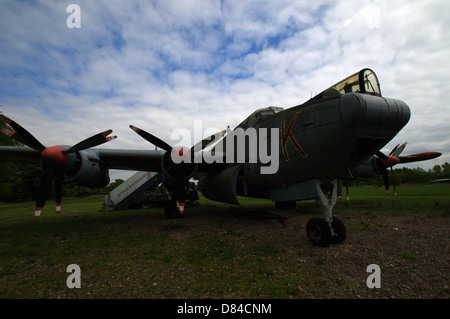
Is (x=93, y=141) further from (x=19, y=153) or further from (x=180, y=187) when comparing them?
(x=19, y=153)

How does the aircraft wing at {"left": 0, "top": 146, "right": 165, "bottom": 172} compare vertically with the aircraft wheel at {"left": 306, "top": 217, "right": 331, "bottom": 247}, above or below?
above

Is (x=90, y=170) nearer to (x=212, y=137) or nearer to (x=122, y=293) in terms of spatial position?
(x=212, y=137)

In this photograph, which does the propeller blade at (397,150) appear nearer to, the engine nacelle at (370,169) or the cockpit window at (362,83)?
the engine nacelle at (370,169)

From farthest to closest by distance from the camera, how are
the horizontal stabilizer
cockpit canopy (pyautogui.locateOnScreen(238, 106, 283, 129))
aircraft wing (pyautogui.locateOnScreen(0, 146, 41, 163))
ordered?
the horizontal stabilizer
aircraft wing (pyautogui.locateOnScreen(0, 146, 41, 163))
cockpit canopy (pyautogui.locateOnScreen(238, 106, 283, 129))

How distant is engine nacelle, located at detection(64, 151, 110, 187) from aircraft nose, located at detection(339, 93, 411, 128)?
8932 millimetres

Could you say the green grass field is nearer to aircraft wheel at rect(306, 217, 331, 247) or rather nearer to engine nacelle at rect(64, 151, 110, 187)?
aircraft wheel at rect(306, 217, 331, 247)

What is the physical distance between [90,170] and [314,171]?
8.28 meters

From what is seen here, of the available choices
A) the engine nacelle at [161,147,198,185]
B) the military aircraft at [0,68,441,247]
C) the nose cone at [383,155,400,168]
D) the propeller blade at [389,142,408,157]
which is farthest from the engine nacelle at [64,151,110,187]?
the propeller blade at [389,142,408,157]

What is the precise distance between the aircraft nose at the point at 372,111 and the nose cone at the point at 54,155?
8.89 metres

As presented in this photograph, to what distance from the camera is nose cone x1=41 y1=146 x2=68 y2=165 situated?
288 inches

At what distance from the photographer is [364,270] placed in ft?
13.6

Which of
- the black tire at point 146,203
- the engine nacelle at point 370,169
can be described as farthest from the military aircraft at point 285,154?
the black tire at point 146,203

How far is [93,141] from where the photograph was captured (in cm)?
778

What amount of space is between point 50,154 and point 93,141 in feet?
4.44
